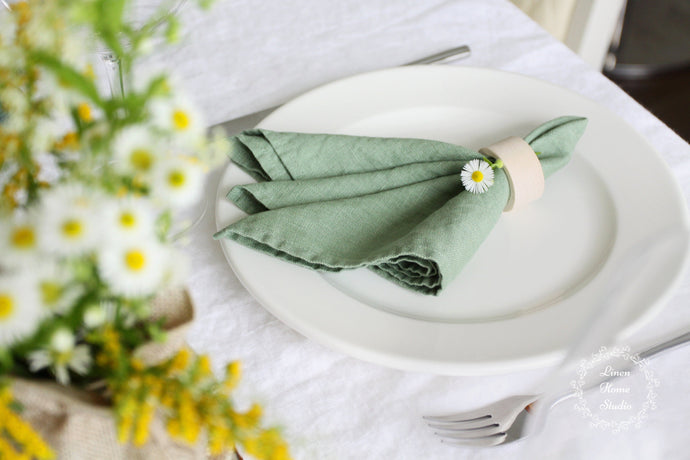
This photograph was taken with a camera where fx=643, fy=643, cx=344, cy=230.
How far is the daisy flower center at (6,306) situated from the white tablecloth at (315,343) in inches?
8.0

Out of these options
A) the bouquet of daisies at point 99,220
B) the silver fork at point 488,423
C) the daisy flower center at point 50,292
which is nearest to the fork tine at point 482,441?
the silver fork at point 488,423

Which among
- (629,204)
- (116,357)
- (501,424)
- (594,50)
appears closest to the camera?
(116,357)

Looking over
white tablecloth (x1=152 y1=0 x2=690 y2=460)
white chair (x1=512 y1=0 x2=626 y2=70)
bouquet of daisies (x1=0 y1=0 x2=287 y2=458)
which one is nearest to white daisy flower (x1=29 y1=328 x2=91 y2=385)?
bouquet of daisies (x1=0 y1=0 x2=287 y2=458)

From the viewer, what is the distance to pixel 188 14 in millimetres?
894

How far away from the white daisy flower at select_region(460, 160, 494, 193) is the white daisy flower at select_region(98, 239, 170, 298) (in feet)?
1.31

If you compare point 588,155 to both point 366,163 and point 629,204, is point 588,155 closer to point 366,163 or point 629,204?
point 629,204

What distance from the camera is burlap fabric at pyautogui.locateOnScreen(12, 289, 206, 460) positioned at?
0.96 ft

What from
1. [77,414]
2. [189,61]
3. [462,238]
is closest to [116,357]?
[77,414]

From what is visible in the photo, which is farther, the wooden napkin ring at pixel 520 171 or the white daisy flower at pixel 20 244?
the wooden napkin ring at pixel 520 171

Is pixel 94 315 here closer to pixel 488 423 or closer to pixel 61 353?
pixel 61 353

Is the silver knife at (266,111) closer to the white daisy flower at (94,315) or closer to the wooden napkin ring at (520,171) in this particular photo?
the wooden napkin ring at (520,171)

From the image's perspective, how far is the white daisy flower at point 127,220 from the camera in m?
0.23

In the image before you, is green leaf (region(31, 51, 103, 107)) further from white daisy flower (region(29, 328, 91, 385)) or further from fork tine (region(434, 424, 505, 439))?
fork tine (region(434, 424, 505, 439))

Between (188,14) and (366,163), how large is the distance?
42cm
